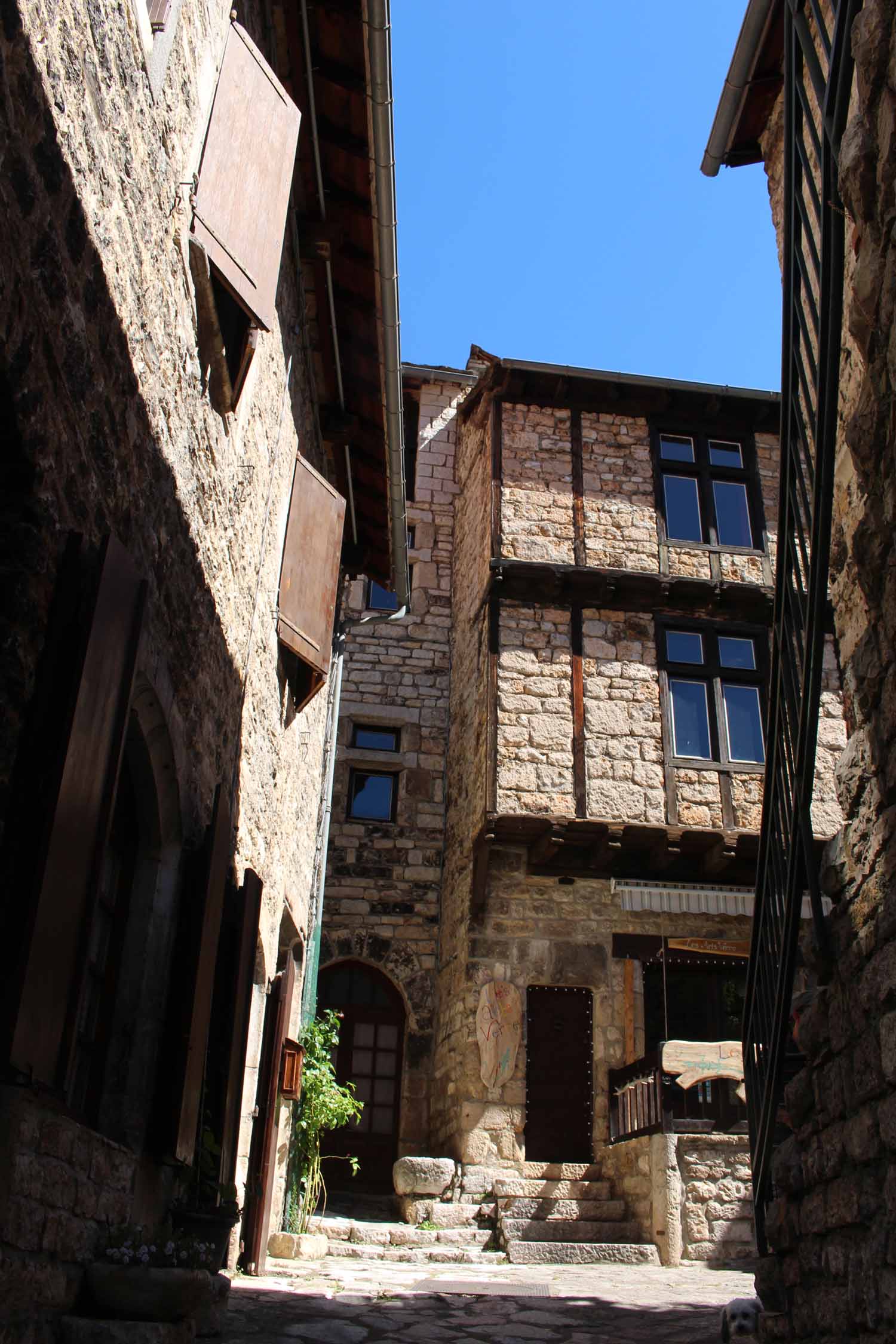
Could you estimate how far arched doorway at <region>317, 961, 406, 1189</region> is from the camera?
10.5m

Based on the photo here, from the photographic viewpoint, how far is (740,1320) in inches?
159

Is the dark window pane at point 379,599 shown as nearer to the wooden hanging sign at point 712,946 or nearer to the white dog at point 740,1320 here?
the wooden hanging sign at point 712,946

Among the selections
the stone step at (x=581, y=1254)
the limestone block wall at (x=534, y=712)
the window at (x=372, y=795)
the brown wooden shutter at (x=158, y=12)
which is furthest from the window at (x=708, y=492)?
the brown wooden shutter at (x=158, y=12)

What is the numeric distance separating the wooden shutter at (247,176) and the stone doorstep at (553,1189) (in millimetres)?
6833

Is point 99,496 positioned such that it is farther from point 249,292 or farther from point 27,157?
point 249,292

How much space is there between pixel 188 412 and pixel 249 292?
67cm

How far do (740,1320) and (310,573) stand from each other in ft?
15.3

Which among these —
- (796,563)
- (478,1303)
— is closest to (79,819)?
(796,563)

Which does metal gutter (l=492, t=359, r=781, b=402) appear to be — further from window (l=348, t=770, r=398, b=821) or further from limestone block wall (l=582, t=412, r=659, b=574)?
window (l=348, t=770, r=398, b=821)

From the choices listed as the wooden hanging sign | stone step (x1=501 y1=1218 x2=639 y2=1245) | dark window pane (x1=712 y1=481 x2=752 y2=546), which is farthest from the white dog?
dark window pane (x1=712 y1=481 x2=752 y2=546)

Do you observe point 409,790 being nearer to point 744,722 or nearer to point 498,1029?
point 498,1029

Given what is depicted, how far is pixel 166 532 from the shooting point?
13.0 feet

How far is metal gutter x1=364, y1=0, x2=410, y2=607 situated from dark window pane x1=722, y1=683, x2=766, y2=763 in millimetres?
3802

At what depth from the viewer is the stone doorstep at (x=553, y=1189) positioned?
8719mm
